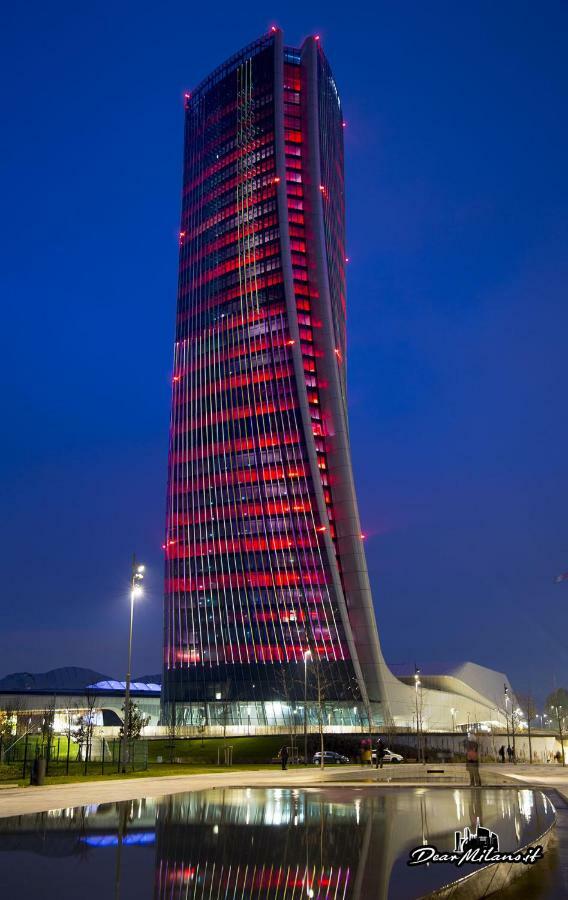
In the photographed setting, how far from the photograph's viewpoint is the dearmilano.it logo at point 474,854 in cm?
1171

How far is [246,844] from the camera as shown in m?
13.7

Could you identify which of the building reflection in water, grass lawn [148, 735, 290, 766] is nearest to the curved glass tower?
grass lawn [148, 735, 290, 766]

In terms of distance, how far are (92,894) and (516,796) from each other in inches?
733

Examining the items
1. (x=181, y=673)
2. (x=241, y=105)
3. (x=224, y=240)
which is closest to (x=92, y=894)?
Answer: (x=181, y=673)

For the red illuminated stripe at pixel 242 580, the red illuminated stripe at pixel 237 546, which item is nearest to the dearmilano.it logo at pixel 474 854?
the red illuminated stripe at pixel 242 580

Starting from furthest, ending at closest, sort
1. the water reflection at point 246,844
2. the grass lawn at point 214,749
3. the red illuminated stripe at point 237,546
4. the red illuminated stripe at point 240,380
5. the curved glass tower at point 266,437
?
1. the red illuminated stripe at point 240,380
2. the red illuminated stripe at point 237,546
3. the curved glass tower at point 266,437
4. the grass lawn at point 214,749
5. the water reflection at point 246,844

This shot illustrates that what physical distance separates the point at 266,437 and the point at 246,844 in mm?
122889

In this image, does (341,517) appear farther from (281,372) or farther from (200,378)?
(200,378)

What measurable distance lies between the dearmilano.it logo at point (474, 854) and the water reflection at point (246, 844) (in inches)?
11.4

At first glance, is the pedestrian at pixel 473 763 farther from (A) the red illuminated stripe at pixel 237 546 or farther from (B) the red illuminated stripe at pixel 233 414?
(B) the red illuminated stripe at pixel 233 414

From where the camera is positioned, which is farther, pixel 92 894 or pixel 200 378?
pixel 200 378

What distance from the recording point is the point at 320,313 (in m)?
138

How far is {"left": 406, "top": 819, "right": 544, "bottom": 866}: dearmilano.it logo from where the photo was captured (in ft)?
38.4

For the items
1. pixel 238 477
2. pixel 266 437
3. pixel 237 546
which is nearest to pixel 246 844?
pixel 266 437
